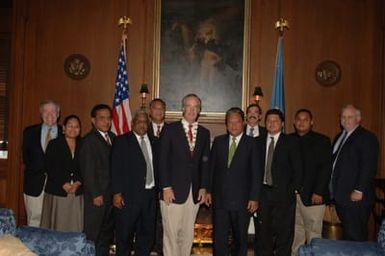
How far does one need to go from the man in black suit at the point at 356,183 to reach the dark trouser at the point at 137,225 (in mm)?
1822

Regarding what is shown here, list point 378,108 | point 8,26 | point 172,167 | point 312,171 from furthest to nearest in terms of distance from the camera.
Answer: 1. point 8,26
2. point 378,108
3. point 312,171
4. point 172,167

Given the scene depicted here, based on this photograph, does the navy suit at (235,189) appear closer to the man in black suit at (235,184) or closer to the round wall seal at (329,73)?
the man in black suit at (235,184)

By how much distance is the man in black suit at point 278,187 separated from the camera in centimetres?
397

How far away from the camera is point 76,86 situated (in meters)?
6.11

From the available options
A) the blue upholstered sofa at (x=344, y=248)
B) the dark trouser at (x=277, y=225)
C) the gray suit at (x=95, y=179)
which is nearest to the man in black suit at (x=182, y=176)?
the gray suit at (x=95, y=179)

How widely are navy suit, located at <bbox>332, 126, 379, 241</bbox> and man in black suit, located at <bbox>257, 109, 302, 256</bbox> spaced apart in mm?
430

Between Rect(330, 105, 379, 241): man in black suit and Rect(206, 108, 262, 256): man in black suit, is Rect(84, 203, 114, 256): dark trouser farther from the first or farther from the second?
Rect(330, 105, 379, 241): man in black suit

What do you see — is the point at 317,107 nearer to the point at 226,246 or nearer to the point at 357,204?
the point at 357,204

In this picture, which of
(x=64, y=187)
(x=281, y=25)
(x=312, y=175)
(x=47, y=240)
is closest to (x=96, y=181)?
(x=64, y=187)

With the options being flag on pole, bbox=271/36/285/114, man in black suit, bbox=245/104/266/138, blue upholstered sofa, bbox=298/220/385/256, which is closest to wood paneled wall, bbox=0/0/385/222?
flag on pole, bbox=271/36/285/114

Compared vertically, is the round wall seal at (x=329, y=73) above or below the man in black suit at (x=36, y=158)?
above

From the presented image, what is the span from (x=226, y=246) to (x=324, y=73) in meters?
3.26

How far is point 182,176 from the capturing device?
3.77 meters

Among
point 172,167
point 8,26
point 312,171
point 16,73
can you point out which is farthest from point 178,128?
point 8,26
